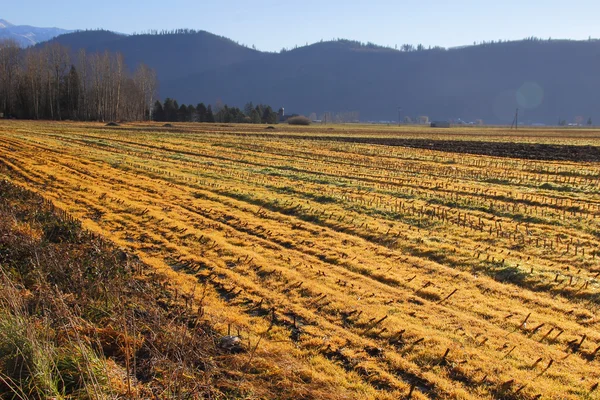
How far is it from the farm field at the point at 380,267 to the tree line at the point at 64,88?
82.5m

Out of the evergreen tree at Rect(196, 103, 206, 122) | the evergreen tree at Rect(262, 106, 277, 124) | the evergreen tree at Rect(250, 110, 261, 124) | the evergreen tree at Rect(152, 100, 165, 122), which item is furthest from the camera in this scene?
the evergreen tree at Rect(262, 106, 277, 124)

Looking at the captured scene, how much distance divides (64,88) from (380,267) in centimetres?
10499

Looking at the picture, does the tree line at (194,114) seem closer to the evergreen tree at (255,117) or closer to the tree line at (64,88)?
the evergreen tree at (255,117)

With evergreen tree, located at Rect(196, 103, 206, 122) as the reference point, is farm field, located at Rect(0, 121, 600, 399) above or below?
below

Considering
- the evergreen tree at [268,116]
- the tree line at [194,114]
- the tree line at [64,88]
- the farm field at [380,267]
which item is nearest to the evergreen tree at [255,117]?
the tree line at [194,114]

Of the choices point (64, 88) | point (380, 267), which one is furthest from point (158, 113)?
point (380, 267)

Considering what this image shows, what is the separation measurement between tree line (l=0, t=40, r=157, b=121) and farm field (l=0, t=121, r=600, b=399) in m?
82.5

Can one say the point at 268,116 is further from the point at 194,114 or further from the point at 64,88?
the point at 64,88

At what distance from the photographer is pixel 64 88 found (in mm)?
99500

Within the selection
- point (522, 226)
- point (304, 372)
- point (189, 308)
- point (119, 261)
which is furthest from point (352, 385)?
point (522, 226)

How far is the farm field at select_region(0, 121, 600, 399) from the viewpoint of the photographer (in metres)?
6.61

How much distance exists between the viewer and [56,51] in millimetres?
104875

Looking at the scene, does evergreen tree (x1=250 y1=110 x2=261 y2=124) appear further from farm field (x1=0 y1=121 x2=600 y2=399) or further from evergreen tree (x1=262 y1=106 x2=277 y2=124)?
farm field (x1=0 y1=121 x2=600 y2=399)

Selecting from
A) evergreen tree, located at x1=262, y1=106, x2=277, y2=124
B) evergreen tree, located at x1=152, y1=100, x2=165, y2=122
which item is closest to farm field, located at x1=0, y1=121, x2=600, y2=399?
evergreen tree, located at x1=152, y1=100, x2=165, y2=122
